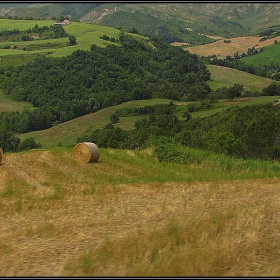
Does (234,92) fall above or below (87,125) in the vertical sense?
above

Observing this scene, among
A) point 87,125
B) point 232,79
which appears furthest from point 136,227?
point 232,79

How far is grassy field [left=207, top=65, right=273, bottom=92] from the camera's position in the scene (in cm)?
11378

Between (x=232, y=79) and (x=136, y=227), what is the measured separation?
12352 centimetres

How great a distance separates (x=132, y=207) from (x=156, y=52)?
14432 centimetres

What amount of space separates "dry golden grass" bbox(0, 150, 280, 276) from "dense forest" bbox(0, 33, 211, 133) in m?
Answer: 72.1

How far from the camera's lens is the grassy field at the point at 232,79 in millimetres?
113775

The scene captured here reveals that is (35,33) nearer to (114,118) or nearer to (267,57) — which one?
(114,118)

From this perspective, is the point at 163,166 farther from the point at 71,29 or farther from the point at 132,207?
the point at 71,29

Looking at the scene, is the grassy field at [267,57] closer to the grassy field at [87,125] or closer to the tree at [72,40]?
the tree at [72,40]

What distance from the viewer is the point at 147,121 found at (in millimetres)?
69812

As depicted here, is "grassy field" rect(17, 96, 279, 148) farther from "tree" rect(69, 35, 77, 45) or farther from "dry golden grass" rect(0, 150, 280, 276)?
"dry golden grass" rect(0, 150, 280, 276)

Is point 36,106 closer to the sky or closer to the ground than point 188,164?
closer to the ground

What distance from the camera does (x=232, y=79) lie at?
126438mm

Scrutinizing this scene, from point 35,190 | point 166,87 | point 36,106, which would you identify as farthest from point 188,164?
point 166,87
